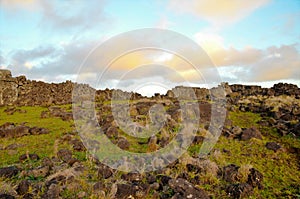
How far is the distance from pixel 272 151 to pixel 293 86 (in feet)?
95.1

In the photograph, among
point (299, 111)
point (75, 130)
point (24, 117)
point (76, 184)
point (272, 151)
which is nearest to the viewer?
point (76, 184)

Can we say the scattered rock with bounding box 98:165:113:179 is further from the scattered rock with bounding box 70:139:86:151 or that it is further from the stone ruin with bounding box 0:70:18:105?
the stone ruin with bounding box 0:70:18:105

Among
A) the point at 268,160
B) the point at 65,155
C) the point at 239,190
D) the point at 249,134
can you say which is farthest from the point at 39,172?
the point at 249,134

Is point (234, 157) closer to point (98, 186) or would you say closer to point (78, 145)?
point (98, 186)

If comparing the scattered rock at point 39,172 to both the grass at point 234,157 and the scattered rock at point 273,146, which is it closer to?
the grass at point 234,157

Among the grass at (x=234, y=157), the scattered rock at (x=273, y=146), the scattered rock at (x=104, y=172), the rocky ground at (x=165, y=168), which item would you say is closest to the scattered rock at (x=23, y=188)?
the rocky ground at (x=165, y=168)

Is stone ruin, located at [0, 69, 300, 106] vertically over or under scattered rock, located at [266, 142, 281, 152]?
over

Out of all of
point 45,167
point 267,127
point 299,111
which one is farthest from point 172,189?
point 299,111

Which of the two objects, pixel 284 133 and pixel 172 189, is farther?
pixel 284 133

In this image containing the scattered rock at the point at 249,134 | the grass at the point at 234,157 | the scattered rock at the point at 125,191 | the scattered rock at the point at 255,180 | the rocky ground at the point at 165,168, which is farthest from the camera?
the scattered rock at the point at 249,134

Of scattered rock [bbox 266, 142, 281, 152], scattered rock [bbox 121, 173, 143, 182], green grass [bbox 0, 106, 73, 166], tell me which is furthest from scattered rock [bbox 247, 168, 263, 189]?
green grass [bbox 0, 106, 73, 166]

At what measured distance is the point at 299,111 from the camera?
17500 mm

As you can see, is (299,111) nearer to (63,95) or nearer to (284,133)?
(284,133)

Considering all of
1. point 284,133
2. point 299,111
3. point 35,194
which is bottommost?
point 35,194
